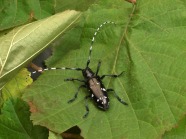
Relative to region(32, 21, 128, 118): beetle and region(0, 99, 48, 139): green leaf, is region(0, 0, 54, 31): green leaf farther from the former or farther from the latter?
region(0, 99, 48, 139): green leaf

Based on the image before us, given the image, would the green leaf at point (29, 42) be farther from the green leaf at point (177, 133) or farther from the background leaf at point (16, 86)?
the green leaf at point (177, 133)

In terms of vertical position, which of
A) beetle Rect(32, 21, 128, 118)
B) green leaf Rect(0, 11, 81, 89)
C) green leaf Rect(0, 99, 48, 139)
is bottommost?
green leaf Rect(0, 99, 48, 139)

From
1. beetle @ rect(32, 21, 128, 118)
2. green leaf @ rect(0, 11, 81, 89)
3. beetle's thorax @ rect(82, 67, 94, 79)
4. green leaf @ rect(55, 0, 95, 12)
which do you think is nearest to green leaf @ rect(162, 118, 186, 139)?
beetle @ rect(32, 21, 128, 118)

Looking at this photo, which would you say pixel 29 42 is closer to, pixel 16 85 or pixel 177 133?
pixel 16 85

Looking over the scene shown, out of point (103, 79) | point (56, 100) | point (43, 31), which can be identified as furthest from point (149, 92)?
point (43, 31)

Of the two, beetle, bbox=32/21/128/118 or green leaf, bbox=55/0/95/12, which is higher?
green leaf, bbox=55/0/95/12
